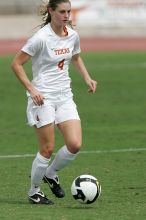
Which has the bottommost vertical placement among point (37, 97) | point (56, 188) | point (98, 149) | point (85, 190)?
point (98, 149)

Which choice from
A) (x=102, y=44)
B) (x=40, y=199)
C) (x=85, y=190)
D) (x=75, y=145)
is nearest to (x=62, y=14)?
(x=75, y=145)

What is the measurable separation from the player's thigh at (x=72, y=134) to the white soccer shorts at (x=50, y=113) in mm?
61

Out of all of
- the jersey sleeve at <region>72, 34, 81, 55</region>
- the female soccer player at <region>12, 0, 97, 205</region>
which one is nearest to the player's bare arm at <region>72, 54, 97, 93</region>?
the jersey sleeve at <region>72, 34, 81, 55</region>

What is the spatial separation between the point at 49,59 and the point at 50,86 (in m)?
0.31

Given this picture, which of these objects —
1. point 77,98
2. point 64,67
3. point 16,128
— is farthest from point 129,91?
point 64,67

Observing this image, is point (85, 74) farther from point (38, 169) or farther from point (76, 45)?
point (38, 169)

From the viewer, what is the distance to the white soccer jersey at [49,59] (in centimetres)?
1030

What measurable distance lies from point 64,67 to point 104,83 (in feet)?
51.6

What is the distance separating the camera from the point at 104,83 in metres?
26.2

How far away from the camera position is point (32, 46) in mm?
10250

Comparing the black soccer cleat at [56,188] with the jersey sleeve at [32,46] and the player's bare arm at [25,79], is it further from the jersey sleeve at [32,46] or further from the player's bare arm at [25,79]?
the jersey sleeve at [32,46]

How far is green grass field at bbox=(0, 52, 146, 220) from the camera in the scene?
9.90 m

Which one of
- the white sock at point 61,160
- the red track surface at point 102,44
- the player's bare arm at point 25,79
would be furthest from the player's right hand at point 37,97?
the red track surface at point 102,44

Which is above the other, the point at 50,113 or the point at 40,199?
the point at 50,113
